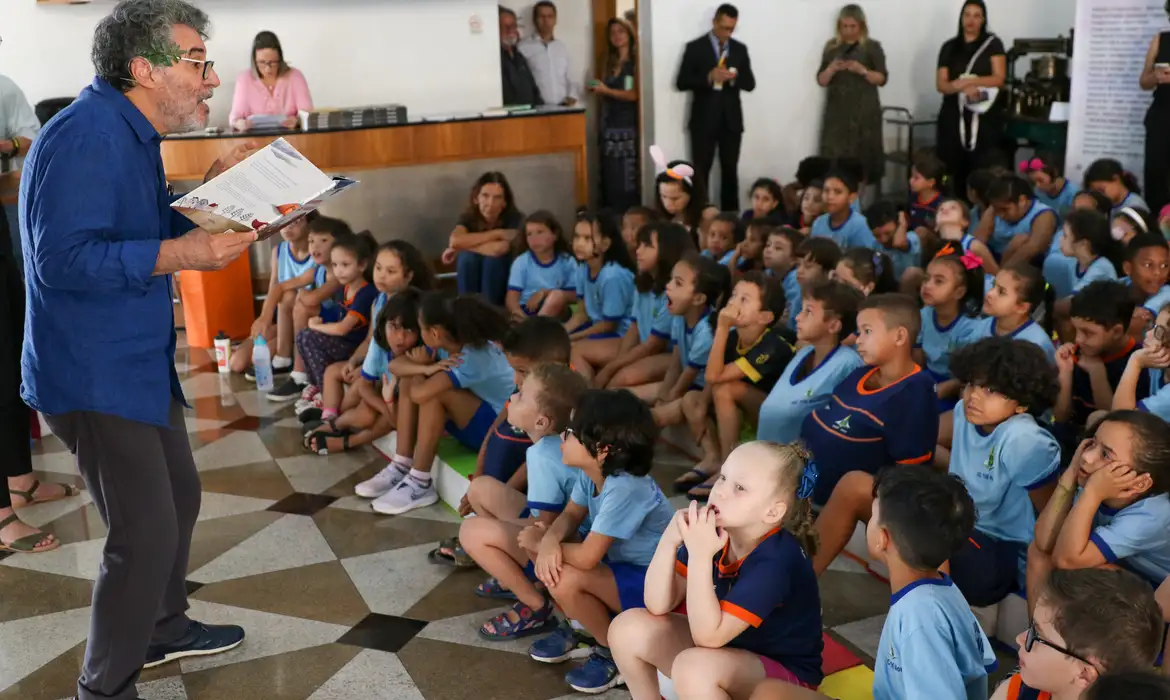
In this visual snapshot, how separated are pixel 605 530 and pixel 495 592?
2.10 ft

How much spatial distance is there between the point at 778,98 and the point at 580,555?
624 centimetres

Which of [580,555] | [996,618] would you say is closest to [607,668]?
[580,555]

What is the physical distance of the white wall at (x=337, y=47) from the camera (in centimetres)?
654

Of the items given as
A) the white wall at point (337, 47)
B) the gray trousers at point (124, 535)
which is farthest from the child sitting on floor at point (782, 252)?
the white wall at point (337, 47)

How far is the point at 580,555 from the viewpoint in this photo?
2453mm

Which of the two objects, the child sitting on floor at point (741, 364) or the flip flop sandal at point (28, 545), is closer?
the flip flop sandal at point (28, 545)

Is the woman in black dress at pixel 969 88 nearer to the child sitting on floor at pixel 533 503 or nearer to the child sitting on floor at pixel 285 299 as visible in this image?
the child sitting on floor at pixel 285 299

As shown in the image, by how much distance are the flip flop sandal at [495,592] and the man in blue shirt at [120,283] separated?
88 centimetres

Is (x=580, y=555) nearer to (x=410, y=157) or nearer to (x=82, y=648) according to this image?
(x=82, y=648)

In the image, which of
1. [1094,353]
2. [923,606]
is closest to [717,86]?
[1094,353]

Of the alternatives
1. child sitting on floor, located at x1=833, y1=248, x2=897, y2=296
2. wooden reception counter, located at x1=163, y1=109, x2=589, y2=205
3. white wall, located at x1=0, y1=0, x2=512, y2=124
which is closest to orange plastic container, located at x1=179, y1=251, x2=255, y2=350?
wooden reception counter, located at x1=163, y1=109, x2=589, y2=205

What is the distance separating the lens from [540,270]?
500cm

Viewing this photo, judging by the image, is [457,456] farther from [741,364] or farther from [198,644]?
[198,644]

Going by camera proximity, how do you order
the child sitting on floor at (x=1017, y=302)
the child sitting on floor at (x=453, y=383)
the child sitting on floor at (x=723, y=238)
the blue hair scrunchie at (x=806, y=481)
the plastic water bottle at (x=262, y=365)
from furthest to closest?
the child sitting on floor at (x=723, y=238) < the plastic water bottle at (x=262, y=365) < the child sitting on floor at (x=453, y=383) < the child sitting on floor at (x=1017, y=302) < the blue hair scrunchie at (x=806, y=481)
